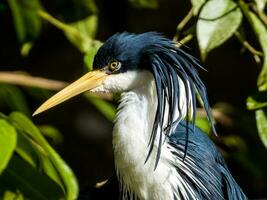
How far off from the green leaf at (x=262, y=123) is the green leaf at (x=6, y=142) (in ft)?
2.61

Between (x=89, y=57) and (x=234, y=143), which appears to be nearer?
(x=89, y=57)

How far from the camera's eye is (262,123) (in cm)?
287

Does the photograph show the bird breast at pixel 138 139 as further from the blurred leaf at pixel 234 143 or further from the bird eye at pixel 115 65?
the blurred leaf at pixel 234 143

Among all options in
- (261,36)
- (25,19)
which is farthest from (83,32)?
(261,36)

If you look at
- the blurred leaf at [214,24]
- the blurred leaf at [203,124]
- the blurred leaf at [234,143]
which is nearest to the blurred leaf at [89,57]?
the blurred leaf at [214,24]

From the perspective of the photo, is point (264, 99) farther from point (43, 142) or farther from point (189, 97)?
point (43, 142)

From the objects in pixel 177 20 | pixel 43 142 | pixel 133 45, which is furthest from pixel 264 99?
pixel 177 20

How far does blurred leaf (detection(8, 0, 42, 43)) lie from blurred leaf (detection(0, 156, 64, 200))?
0.75 m

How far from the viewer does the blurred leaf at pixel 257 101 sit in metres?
2.86

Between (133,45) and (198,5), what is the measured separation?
25 centimetres

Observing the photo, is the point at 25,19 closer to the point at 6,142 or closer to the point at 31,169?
the point at 31,169

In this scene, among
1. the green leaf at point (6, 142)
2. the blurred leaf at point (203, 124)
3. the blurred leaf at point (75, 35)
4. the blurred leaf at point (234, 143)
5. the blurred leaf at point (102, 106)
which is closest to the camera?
the green leaf at point (6, 142)

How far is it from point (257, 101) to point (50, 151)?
0.69m

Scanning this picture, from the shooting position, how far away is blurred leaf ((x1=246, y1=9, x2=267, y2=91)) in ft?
9.31
